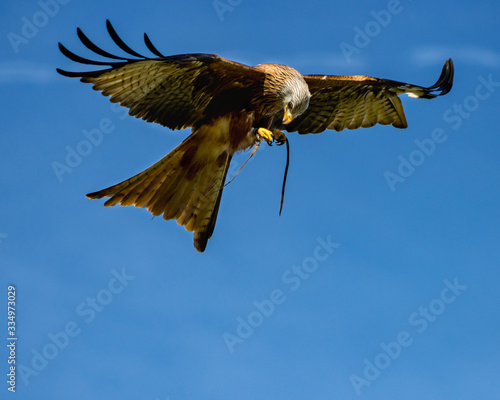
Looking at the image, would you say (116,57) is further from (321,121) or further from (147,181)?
(321,121)

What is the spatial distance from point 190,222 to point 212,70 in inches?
64.4

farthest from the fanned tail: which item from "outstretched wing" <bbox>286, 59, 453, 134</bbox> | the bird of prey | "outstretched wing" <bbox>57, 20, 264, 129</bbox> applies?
"outstretched wing" <bbox>286, 59, 453, 134</bbox>

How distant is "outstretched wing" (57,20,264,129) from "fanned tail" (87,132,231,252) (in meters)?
0.31

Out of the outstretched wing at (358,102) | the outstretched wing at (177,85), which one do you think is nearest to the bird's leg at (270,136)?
the outstretched wing at (177,85)

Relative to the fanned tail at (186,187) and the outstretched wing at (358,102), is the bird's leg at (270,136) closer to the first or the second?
the fanned tail at (186,187)

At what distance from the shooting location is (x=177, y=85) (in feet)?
25.2

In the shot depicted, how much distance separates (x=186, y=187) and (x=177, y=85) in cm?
109

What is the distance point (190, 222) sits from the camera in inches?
324

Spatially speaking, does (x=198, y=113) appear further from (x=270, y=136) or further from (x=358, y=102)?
(x=358, y=102)

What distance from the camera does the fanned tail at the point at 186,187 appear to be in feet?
25.6

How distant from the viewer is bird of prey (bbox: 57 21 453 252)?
7.47m

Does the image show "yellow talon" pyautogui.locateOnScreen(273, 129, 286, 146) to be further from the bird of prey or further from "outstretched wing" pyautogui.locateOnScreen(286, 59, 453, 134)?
"outstretched wing" pyautogui.locateOnScreen(286, 59, 453, 134)

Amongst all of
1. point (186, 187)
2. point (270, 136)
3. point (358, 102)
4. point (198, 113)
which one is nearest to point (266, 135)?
point (270, 136)

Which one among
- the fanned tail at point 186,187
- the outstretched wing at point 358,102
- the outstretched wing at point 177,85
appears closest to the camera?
the outstretched wing at point 177,85
